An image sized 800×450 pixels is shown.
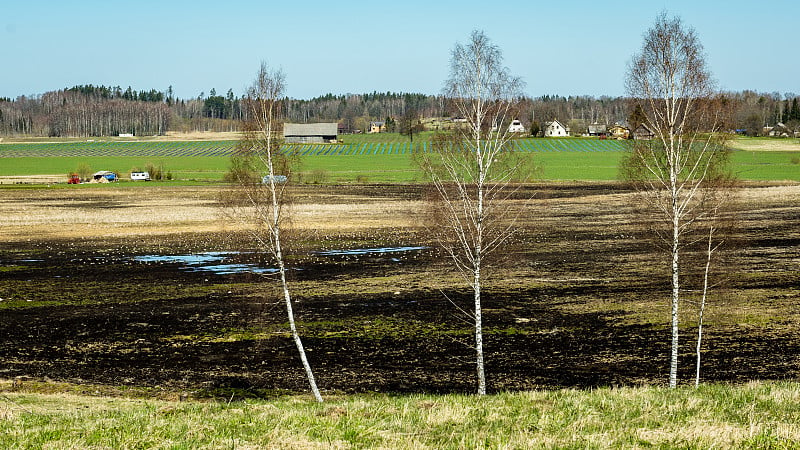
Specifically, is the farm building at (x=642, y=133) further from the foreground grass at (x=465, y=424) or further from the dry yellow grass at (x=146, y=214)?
the dry yellow grass at (x=146, y=214)

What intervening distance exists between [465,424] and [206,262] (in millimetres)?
35840

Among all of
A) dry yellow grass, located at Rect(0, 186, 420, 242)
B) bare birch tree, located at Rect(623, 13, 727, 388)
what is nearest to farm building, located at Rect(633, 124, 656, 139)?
bare birch tree, located at Rect(623, 13, 727, 388)

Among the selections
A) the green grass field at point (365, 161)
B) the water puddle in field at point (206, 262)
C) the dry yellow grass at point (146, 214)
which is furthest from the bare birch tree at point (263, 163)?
the green grass field at point (365, 161)

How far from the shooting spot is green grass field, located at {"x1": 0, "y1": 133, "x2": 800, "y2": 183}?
383 feet

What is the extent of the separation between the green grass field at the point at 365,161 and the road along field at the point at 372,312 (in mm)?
41962

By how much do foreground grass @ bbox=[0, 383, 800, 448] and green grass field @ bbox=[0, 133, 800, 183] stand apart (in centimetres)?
7780

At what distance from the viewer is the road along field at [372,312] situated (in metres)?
23.4

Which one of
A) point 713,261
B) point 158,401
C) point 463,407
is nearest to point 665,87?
point 463,407

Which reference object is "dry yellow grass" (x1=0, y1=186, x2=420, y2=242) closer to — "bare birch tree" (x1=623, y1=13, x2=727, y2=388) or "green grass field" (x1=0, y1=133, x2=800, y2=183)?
"green grass field" (x1=0, y1=133, x2=800, y2=183)

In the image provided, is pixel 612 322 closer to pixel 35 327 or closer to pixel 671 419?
pixel 671 419

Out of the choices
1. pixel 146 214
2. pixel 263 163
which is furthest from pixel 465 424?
pixel 146 214

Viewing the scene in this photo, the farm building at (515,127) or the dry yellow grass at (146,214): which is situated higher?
the farm building at (515,127)

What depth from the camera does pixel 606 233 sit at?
55.2 meters

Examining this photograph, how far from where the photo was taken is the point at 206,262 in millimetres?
45031
